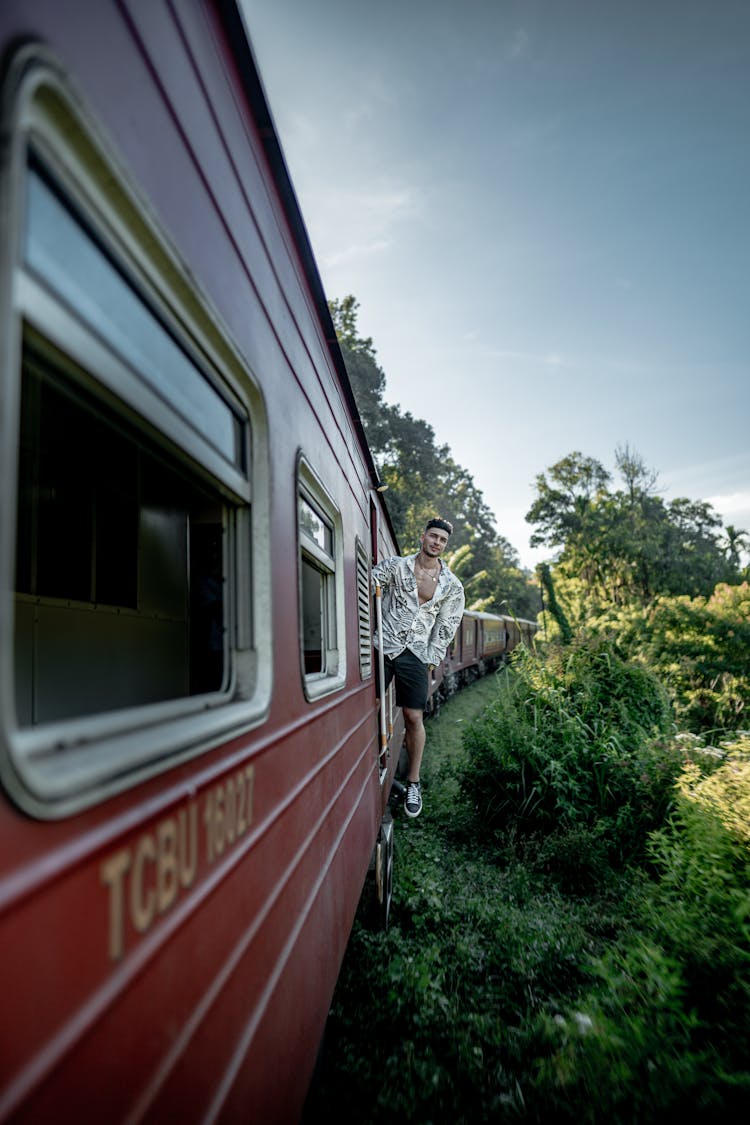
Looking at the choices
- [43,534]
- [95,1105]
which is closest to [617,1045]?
[95,1105]

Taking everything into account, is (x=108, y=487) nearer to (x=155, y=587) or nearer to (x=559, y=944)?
(x=155, y=587)

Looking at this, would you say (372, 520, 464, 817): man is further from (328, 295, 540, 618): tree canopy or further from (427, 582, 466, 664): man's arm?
(328, 295, 540, 618): tree canopy

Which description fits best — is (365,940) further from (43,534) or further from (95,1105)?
(95,1105)

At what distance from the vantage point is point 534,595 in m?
61.1

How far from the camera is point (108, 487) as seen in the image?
8.13ft

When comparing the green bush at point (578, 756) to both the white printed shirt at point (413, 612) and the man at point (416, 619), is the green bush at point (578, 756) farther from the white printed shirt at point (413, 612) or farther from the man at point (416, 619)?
the white printed shirt at point (413, 612)

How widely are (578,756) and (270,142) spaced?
520 cm

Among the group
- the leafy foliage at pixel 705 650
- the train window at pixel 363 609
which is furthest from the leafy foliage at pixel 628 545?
the train window at pixel 363 609

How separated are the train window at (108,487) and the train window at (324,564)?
0.46 meters

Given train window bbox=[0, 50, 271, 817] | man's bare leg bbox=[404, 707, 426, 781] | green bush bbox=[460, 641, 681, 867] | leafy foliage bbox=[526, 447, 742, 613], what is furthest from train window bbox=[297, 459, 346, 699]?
leafy foliage bbox=[526, 447, 742, 613]

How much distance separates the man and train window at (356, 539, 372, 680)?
44 centimetres

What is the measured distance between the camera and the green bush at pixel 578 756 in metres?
4.93

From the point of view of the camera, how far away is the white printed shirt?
15.2 feet

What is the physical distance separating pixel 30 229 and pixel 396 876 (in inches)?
186
